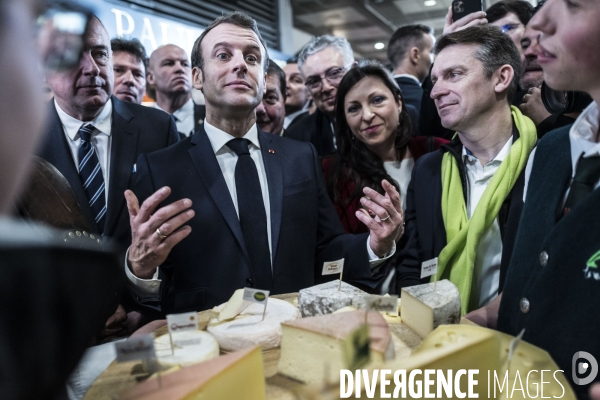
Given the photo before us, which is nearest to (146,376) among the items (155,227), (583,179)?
(155,227)

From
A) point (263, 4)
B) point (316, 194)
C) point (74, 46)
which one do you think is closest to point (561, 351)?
point (74, 46)

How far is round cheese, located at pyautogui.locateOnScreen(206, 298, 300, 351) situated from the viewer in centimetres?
135

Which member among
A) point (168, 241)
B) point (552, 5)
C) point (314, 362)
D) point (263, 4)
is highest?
point (263, 4)

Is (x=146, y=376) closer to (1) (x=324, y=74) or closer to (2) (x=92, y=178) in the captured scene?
(2) (x=92, y=178)

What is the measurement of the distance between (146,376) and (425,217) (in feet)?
5.08

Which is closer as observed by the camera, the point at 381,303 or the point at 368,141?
the point at 381,303

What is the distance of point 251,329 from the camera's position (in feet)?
4.55

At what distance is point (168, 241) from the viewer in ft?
5.41

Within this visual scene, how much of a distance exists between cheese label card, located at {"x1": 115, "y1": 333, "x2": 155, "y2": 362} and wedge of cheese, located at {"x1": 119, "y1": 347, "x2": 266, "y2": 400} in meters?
0.06

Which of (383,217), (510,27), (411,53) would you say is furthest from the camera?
(411,53)

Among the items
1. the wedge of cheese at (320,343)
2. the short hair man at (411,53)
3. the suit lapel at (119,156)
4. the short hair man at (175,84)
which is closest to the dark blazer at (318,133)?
the short hair man at (411,53)

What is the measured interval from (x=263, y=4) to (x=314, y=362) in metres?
7.33

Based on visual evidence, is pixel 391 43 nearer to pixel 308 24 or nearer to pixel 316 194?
pixel 316 194

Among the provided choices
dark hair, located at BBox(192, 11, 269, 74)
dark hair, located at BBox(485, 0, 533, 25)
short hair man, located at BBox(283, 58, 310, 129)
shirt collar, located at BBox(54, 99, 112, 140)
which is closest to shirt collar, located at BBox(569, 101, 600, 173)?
dark hair, located at BBox(192, 11, 269, 74)
